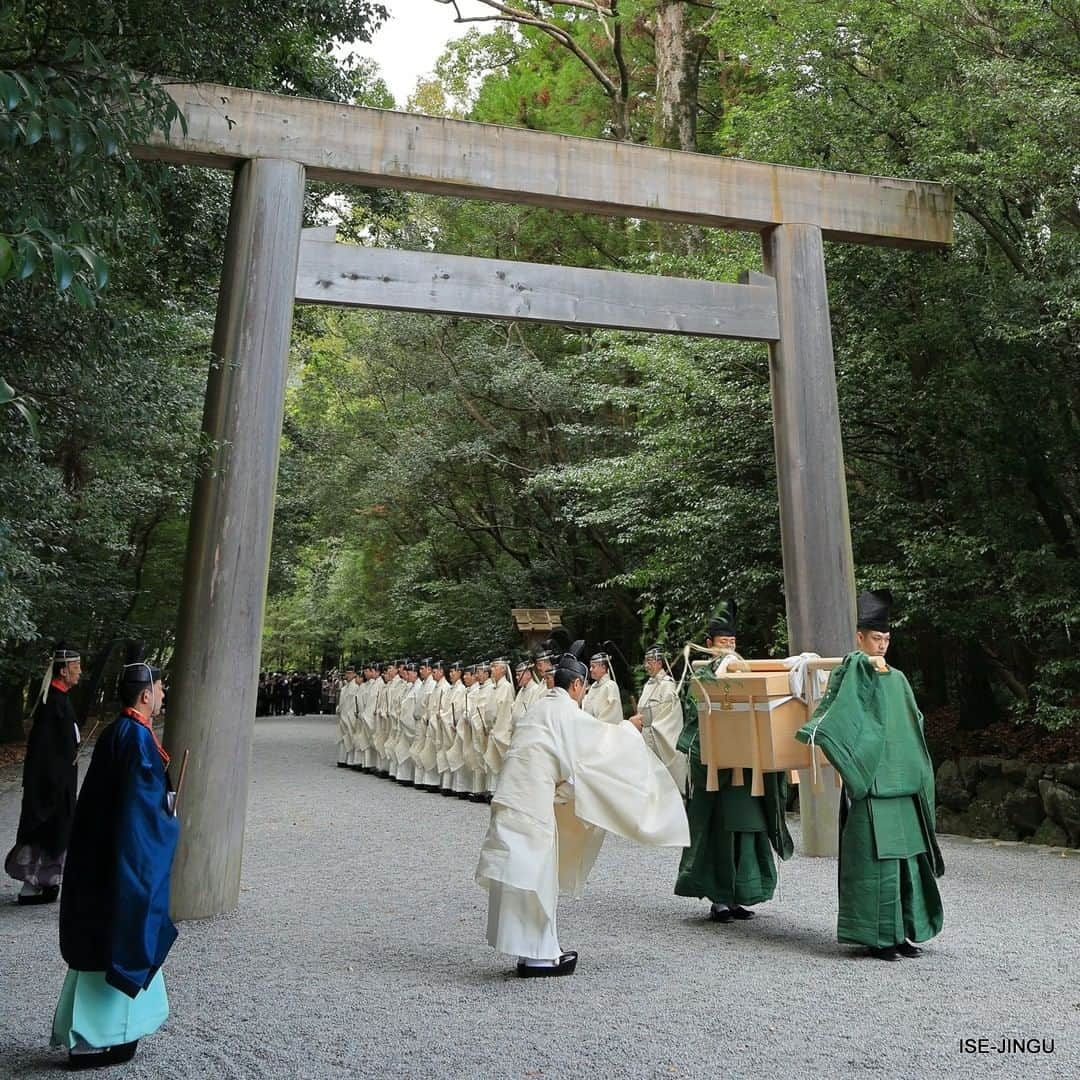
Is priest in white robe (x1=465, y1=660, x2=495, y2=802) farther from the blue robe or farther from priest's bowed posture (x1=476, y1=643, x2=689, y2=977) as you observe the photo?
the blue robe

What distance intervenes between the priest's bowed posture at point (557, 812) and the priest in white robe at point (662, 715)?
581 cm

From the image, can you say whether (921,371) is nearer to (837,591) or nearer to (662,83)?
(837,591)

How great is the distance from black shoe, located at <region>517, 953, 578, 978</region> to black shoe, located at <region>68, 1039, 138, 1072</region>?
1.84 meters

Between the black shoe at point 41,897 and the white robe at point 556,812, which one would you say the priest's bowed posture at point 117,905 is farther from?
the black shoe at point 41,897

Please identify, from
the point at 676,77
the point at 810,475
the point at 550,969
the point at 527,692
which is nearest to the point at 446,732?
the point at 527,692

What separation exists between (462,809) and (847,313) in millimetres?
7284

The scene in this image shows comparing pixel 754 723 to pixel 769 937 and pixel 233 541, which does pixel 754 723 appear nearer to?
pixel 769 937

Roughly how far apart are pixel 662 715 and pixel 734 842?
16.9ft

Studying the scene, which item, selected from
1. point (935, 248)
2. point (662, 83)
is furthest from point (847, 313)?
point (662, 83)

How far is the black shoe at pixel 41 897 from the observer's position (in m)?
6.88

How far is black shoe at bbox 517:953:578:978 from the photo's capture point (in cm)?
498

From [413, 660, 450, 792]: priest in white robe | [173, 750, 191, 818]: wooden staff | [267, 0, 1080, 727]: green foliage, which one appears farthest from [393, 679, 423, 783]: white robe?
[173, 750, 191, 818]: wooden staff

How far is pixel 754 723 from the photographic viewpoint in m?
5.66

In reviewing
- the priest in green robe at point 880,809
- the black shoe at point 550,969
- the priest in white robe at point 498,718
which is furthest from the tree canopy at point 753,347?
the priest in green robe at point 880,809
